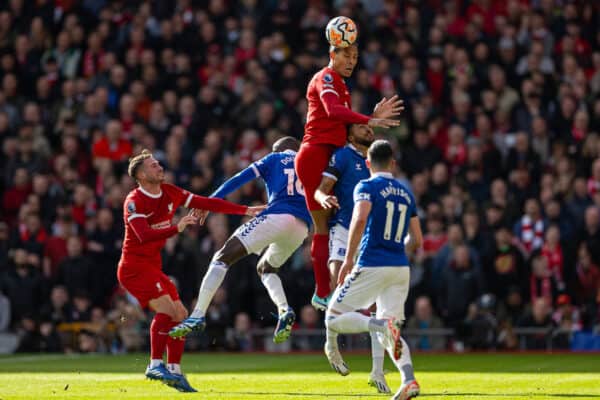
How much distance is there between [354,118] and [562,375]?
13.8 ft

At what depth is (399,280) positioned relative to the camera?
11430 mm

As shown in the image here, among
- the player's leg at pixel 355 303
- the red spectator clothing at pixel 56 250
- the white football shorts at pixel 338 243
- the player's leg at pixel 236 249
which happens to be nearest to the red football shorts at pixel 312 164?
the white football shorts at pixel 338 243

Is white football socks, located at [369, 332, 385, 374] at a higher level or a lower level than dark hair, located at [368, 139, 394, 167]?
lower

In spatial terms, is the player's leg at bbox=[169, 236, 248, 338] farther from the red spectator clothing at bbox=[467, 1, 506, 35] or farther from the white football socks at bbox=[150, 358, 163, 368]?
the red spectator clothing at bbox=[467, 1, 506, 35]

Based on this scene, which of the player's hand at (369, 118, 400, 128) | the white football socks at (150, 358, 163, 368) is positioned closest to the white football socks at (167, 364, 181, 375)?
the white football socks at (150, 358, 163, 368)

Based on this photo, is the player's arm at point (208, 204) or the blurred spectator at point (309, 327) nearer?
the player's arm at point (208, 204)

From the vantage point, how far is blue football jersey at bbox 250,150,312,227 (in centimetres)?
1426

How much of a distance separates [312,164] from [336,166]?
0.87ft

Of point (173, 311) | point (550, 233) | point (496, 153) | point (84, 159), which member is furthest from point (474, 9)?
point (173, 311)

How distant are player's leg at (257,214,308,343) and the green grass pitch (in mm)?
639

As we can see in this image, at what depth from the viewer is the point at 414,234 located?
39.3 ft

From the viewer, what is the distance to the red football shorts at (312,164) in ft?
43.7

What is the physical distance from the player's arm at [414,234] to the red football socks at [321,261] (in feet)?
5.52

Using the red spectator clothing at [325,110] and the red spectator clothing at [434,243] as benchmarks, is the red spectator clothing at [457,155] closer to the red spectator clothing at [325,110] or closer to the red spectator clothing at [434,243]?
the red spectator clothing at [434,243]
